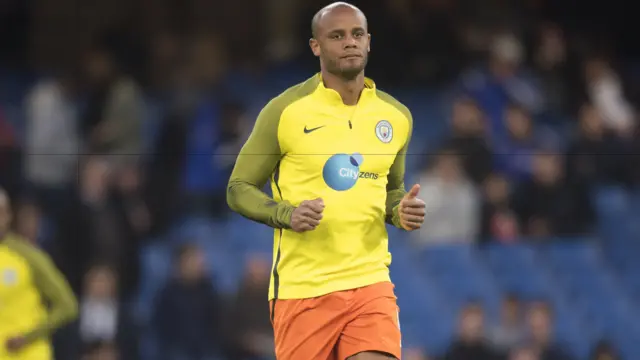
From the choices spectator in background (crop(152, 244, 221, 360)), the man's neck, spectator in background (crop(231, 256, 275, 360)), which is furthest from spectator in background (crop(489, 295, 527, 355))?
the man's neck

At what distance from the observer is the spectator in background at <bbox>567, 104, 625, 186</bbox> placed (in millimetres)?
10633

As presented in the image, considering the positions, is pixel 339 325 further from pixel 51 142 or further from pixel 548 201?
pixel 51 142

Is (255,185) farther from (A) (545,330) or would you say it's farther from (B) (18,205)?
(B) (18,205)

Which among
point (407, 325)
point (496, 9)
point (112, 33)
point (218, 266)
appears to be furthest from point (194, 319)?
point (496, 9)

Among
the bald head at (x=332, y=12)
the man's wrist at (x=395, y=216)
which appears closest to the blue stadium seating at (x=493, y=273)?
the man's wrist at (x=395, y=216)

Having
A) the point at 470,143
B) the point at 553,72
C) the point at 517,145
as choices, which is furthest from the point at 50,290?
the point at 553,72

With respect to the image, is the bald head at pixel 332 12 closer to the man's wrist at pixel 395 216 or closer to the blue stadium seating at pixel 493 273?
the man's wrist at pixel 395 216

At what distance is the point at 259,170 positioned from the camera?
16.1 ft

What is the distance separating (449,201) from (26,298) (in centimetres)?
369

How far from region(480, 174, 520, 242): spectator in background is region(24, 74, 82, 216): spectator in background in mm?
3592

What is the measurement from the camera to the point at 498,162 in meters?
10.6

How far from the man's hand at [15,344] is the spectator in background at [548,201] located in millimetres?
4476

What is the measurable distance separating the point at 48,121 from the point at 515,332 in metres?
4.64

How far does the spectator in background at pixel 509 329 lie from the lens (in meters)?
9.29
